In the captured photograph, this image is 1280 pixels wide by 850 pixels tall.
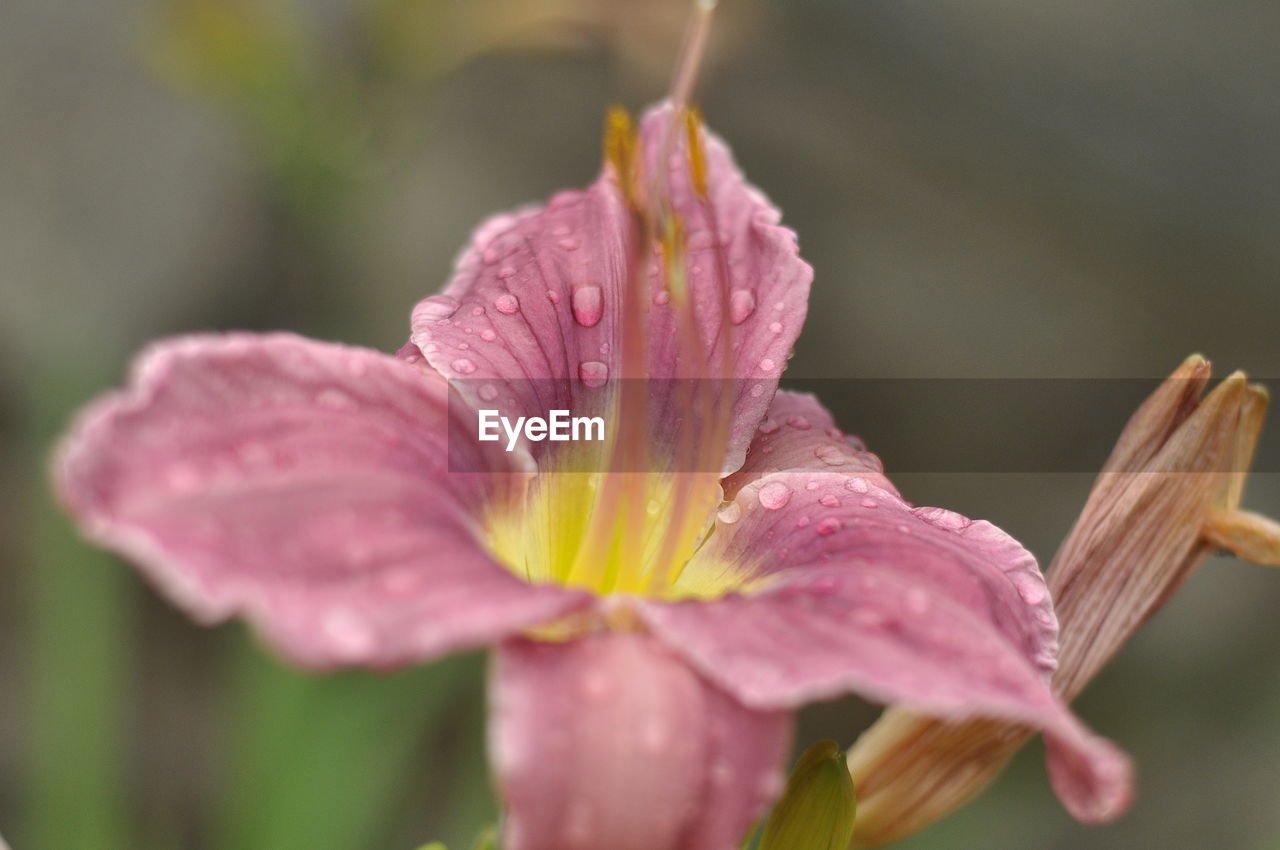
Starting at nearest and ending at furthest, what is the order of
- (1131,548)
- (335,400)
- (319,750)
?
(335,400), (1131,548), (319,750)

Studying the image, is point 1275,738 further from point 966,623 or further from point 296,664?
point 296,664

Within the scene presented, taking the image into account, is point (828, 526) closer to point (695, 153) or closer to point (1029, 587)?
point (1029, 587)

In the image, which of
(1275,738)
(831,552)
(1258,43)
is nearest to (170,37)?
(831,552)

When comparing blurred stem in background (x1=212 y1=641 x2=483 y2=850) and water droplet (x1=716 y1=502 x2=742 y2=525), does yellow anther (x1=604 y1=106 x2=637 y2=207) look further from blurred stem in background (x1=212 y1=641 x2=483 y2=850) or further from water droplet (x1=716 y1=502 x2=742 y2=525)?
blurred stem in background (x1=212 y1=641 x2=483 y2=850)

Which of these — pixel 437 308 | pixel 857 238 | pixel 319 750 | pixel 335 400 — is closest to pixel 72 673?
pixel 319 750

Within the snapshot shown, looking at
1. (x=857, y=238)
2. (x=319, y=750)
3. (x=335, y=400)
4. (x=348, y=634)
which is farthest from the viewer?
(x=857, y=238)

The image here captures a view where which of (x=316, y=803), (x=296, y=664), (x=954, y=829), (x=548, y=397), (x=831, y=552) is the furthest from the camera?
(x=954, y=829)
